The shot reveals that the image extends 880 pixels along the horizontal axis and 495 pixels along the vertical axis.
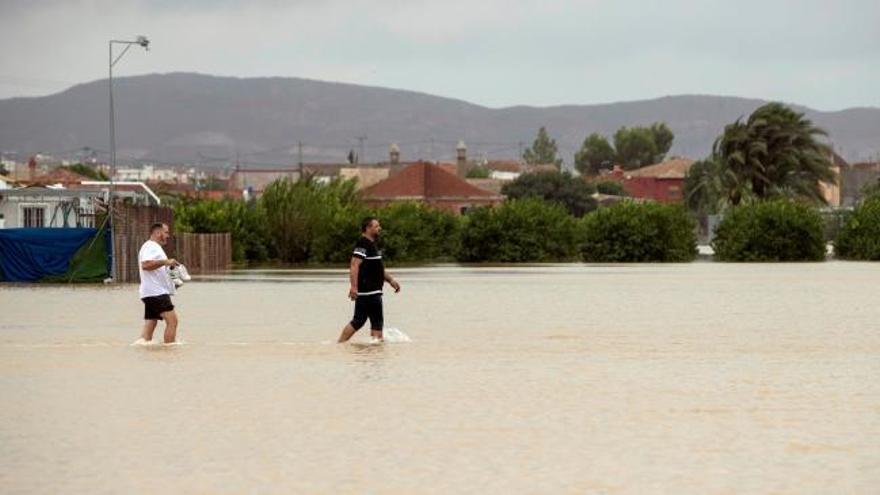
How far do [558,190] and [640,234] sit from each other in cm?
7844

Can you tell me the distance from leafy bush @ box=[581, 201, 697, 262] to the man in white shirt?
173 feet

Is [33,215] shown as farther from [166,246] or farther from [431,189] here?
[431,189]

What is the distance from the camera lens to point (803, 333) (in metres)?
27.1

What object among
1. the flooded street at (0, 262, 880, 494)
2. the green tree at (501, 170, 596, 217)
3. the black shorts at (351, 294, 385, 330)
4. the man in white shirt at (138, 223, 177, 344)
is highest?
the green tree at (501, 170, 596, 217)

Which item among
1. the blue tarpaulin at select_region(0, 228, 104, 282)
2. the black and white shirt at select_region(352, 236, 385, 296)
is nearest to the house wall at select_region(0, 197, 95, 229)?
the blue tarpaulin at select_region(0, 228, 104, 282)

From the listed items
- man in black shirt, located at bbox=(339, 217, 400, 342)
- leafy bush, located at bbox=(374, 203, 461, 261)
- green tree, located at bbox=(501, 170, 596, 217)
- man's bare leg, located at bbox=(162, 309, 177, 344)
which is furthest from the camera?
green tree, located at bbox=(501, 170, 596, 217)

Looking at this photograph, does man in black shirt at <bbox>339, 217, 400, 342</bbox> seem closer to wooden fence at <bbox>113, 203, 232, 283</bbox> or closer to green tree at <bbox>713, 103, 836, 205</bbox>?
wooden fence at <bbox>113, 203, 232, 283</bbox>

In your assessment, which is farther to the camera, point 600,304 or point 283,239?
point 283,239

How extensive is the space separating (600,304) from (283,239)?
40.1 metres

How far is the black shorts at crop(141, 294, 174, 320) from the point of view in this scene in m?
23.3

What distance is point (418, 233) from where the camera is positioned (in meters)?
75.8

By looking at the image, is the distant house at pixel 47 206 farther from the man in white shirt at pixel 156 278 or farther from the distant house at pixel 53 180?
the man in white shirt at pixel 156 278

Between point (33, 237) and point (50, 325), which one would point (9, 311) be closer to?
point (50, 325)

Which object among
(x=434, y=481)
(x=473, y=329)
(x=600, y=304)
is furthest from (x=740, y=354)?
(x=600, y=304)
